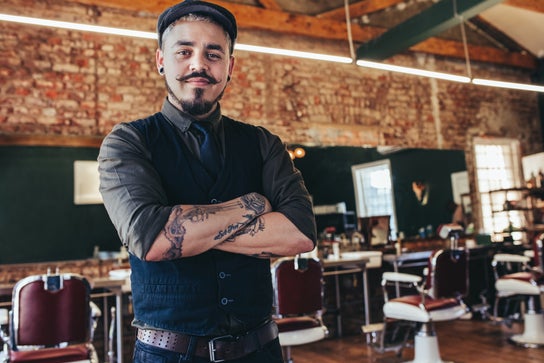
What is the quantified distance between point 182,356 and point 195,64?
0.71 meters

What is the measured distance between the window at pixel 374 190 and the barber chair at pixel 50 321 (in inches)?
152

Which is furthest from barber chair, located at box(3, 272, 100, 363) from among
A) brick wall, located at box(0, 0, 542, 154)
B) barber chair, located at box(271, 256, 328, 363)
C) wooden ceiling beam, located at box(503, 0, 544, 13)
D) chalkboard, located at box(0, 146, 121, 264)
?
wooden ceiling beam, located at box(503, 0, 544, 13)

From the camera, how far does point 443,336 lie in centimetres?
561

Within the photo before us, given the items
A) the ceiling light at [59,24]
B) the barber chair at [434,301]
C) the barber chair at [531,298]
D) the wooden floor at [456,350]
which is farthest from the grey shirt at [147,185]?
the barber chair at [531,298]

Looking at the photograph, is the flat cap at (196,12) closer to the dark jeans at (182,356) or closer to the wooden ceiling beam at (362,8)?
the dark jeans at (182,356)

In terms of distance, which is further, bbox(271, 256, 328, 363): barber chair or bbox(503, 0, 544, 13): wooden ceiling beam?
bbox(503, 0, 544, 13): wooden ceiling beam

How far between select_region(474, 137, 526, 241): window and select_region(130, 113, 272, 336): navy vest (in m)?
6.88

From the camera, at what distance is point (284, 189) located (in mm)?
1444

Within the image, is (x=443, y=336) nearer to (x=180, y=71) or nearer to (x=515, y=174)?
(x=515, y=174)

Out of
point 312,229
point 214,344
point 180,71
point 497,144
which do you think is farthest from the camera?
point 497,144

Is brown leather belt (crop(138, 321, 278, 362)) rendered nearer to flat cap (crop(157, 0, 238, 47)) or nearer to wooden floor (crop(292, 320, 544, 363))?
flat cap (crop(157, 0, 238, 47))

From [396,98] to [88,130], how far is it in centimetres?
407

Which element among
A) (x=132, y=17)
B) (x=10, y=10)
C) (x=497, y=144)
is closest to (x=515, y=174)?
(x=497, y=144)

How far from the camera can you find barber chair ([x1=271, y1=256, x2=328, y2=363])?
3.46 metres
